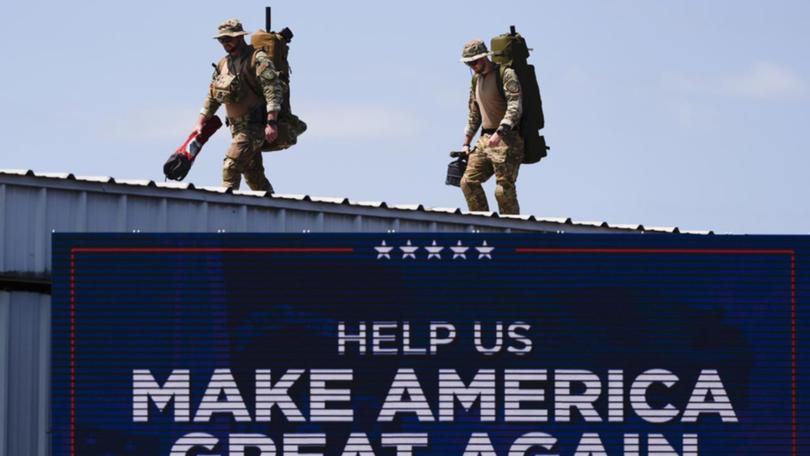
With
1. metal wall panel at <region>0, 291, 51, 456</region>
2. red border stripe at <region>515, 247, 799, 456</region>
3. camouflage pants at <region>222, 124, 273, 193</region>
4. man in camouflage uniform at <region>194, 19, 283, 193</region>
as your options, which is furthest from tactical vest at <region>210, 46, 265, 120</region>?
red border stripe at <region>515, 247, 799, 456</region>

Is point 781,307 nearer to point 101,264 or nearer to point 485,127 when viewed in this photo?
point 101,264

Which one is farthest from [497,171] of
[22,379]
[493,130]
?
[22,379]

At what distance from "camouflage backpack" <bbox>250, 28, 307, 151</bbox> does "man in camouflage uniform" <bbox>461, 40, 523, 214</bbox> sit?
2.39m

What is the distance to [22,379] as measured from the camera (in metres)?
19.0

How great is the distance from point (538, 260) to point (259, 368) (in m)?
2.60

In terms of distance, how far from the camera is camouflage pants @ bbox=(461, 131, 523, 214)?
24.4m

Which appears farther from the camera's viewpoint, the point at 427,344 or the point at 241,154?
the point at 241,154

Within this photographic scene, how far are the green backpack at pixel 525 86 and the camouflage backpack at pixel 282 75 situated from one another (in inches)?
111

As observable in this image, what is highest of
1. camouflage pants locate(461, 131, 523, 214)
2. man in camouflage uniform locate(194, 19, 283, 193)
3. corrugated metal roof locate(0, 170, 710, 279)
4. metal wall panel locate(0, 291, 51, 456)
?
man in camouflage uniform locate(194, 19, 283, 193)

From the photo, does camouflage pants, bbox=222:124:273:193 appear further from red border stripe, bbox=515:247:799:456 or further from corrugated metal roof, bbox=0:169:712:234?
red border stripe, bbox=515:247:799:456

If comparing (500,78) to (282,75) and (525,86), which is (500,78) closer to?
(525,86)

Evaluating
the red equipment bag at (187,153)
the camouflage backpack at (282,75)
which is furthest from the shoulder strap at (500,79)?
the red equipment bag at (187,153)

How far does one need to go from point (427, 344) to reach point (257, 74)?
352 inches

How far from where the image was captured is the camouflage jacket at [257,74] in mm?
23812
